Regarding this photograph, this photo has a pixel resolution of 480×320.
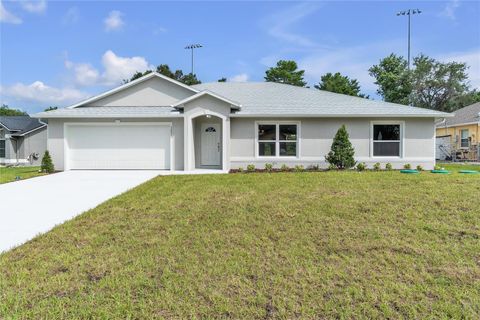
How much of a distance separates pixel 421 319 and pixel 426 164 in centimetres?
1437

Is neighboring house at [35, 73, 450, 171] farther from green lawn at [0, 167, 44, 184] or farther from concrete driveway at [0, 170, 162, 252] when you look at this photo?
concrete driveway at [0, 170, 162, 252]

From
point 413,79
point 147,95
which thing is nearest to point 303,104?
point 147,95

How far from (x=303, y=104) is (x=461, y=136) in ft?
60.0

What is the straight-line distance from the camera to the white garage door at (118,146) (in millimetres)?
15234

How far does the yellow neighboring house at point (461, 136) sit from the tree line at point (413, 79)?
9239 millimetres

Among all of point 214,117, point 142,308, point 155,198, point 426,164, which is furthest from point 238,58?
point 142,308

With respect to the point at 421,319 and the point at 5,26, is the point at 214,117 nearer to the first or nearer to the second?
the point at 5,26

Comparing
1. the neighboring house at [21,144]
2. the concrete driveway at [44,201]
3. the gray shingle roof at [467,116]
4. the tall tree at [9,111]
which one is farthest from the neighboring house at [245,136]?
the tall tree at [9,111]

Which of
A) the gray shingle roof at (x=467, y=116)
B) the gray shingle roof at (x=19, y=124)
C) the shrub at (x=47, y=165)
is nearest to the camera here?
the shrub at (x=47, y=165)

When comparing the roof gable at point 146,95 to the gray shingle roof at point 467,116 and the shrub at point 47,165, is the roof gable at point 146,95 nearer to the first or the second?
the shrub at point 47,165

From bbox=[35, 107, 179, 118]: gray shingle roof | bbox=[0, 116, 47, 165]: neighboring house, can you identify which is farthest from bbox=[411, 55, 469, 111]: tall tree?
bbox=[0, 116, 47, 165]: neighboring house

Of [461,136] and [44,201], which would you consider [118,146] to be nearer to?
[44,201]

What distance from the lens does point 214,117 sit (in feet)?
50.0

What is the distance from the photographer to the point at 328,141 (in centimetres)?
1501
